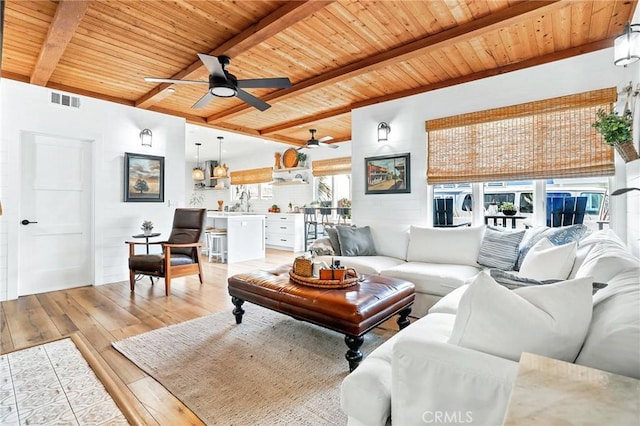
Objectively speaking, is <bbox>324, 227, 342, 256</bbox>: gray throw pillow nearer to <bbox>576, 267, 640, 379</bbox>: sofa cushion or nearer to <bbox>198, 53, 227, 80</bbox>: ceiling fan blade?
<bbox>198, 53, 227, 80</bbox>: ceiling fan blade

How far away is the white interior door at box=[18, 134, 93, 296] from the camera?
3963 millimetres

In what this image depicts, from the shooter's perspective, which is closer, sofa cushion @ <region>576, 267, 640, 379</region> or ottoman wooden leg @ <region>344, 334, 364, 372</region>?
sofa cushion @ <region>576, 267, 640, 379</region>

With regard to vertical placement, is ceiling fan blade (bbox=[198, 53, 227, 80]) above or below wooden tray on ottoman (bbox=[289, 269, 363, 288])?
above

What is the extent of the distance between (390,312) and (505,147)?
8.25 feet

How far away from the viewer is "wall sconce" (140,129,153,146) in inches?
191

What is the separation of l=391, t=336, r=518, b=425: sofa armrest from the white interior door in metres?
4.82

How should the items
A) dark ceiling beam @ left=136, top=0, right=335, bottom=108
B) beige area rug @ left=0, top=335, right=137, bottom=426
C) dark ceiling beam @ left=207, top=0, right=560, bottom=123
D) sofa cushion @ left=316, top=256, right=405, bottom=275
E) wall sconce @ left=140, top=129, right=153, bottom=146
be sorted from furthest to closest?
wall sconce @ left=140, top=129, right=153, bottom=146, sofa cushion @ left=316, top=256, right=405, bottom=275, dark ceiling beam @ left=207, top=0, right=560, bottom=123, dark ceiling beam @ left=136, top=0, right=335, bottom=108, beige area rug @ left=0, top=335, right=137, bottom=426

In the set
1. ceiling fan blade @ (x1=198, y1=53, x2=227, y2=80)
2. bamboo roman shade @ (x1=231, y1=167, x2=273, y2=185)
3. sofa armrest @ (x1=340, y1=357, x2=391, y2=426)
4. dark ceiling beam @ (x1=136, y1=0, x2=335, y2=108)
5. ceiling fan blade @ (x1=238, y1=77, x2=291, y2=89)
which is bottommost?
sofa armrest @ (x1=340, y1=357, x2=391, y2=426)

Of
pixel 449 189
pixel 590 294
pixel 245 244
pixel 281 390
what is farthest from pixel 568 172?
pixel 245 244

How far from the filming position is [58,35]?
283cm

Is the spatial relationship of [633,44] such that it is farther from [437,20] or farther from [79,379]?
[79,379]

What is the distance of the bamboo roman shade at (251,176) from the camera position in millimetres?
8672

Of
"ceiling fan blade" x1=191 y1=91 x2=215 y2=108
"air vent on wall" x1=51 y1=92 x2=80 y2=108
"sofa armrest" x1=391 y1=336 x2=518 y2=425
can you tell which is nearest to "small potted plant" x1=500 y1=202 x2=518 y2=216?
"sofa armrest" x1=391 y1=336 x2=518 y2=425

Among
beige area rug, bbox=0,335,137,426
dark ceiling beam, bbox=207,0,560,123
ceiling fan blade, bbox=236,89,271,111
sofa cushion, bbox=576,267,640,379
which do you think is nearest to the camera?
sofa cushion, bbox=576,267,640,379
